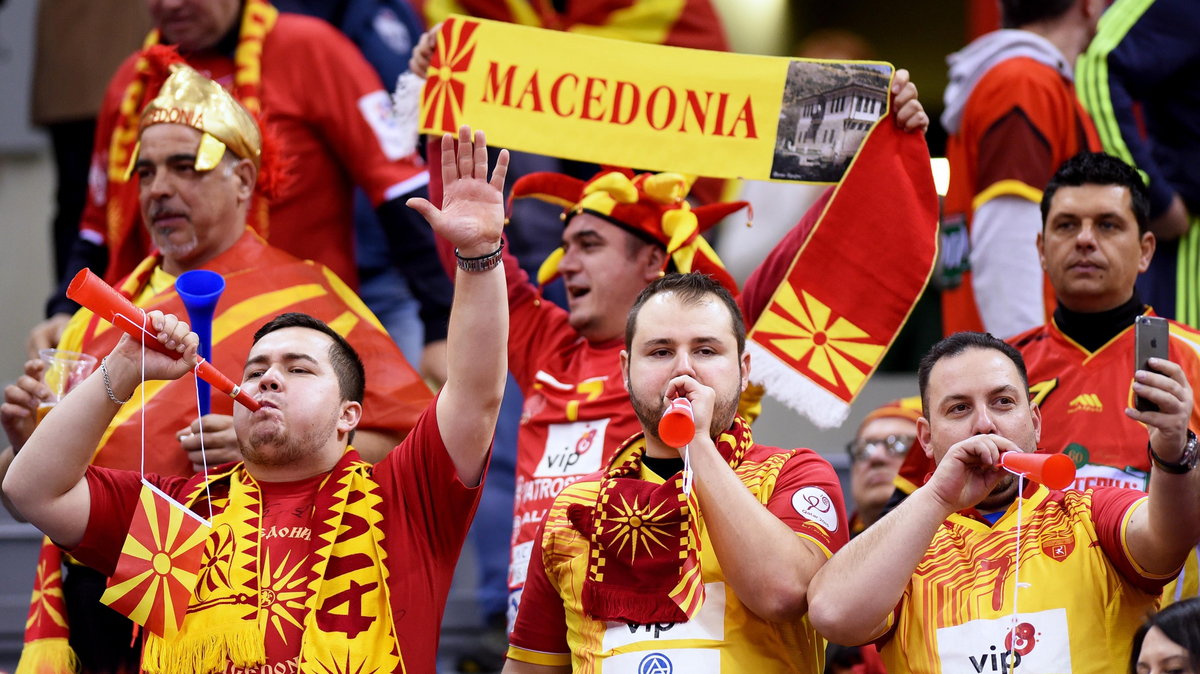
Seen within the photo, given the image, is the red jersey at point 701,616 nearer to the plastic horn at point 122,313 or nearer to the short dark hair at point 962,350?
the short dark hair at point 962,350

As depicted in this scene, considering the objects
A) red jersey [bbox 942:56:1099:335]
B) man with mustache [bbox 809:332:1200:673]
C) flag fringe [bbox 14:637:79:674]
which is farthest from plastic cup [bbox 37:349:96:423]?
red jersey [bbox 942:56:1099:335]

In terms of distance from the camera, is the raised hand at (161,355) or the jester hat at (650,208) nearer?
the raised hand at (161,355)

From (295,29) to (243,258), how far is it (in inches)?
37.7

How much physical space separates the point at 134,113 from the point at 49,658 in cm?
183

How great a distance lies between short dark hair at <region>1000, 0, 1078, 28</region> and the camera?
17.6 feet

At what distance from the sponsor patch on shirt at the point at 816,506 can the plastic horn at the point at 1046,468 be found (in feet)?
1.27

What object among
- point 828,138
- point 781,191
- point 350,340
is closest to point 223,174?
point 350,340

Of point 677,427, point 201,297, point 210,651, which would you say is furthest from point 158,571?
point 677,427

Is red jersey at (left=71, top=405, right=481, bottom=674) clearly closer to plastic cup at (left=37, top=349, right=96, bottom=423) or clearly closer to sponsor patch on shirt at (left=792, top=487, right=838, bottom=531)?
plastic cup at (left=37, top=349, right=96, bottom=423)

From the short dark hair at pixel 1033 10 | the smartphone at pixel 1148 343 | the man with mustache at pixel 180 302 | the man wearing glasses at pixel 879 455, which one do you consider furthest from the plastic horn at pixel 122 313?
the short dark hair at pixel 1033 10

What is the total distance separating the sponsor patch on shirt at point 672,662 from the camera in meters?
3.14

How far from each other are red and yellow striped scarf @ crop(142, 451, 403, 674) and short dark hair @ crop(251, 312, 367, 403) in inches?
9.4

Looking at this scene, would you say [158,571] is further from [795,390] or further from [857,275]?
[857,275]

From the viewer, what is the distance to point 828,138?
14.5 ft
